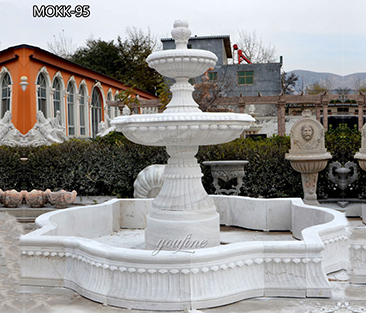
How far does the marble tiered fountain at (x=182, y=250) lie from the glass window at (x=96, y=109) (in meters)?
15.8

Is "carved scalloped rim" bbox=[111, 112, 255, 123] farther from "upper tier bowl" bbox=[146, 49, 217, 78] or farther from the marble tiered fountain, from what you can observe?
"upper tier bowl" bbox=[146, 49, 217, 78]

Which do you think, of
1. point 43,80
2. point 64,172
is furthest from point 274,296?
point 43,80

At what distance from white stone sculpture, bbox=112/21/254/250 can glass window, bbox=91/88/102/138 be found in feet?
52.9

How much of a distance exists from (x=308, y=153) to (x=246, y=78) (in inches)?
831

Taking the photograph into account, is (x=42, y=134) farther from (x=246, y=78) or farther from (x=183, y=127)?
(x=246, y=78)

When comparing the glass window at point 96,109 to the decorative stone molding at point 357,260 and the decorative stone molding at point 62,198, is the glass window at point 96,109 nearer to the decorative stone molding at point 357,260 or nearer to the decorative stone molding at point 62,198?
the decorative stone molding at point 62,198

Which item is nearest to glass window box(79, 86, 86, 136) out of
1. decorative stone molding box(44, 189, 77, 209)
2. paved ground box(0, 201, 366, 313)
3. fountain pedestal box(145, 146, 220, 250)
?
decorative stone molding box(44, 189, 77, 209)

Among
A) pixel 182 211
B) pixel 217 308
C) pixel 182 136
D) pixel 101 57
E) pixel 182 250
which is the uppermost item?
pixel 101 57

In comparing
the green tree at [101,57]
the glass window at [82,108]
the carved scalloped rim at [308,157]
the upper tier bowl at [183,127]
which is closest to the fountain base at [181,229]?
the upper tier bowl at [183,127]

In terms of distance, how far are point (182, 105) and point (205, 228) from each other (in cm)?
141

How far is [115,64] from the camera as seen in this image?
3250 cm

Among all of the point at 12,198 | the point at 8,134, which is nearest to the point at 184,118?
the point at 12,198

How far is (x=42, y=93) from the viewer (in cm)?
1526

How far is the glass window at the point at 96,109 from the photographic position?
2075 cm
